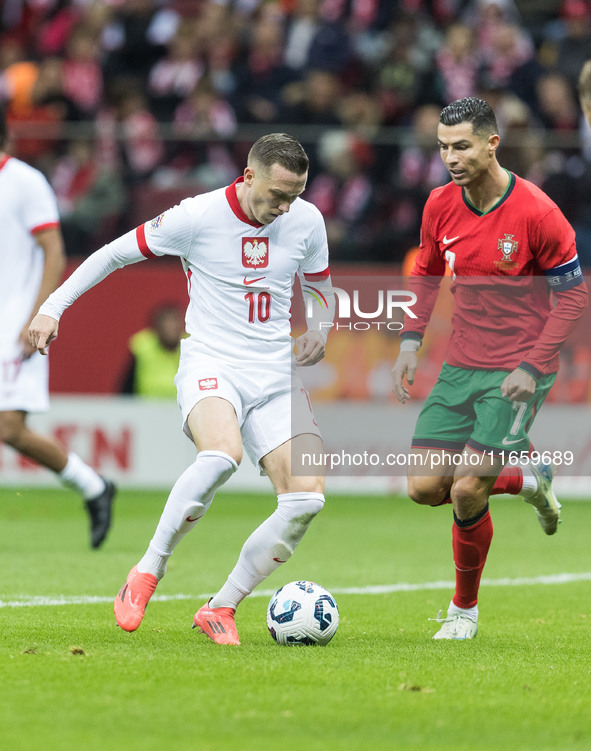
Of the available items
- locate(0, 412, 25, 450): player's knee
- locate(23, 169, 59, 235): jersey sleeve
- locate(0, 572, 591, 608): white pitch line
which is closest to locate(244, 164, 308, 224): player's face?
locate(0, 572, 591, 608): white pitch line

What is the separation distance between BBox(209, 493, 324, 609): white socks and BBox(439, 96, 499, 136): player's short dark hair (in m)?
1.71

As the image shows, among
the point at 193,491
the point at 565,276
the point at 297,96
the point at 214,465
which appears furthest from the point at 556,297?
the point at 297,96

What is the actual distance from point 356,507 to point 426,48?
5.75m

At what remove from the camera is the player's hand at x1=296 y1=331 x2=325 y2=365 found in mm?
5801

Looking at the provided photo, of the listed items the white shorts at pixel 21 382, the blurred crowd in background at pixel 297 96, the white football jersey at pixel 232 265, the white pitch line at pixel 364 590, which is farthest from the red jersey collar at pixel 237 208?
the blurred crowd in background at pixel 297 96

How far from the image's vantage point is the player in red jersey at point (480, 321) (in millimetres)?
5848

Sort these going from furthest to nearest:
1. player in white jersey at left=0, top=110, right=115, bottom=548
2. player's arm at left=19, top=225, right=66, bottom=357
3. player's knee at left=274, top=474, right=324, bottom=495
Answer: player in white jersey at left=0, top=110, right=115, bottom=548, player's arm at left=19, top=225, right=66, bottom=357, player's knee at left=274, top=474, right=324, bottom=495

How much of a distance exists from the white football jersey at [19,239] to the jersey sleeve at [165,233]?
285cm

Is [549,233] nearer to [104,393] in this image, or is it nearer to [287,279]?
[287,279]

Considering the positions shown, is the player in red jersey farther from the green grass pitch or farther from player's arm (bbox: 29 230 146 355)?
player's arm (bbox: 29 230 146 355)

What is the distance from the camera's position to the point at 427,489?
6.07 m

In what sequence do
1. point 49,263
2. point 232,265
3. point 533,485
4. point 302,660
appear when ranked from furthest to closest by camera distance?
point 49,263
point 533,485
point 232,265
point 302,660

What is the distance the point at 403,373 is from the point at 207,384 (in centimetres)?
95

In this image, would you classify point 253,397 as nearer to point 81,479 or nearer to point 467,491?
point 467,491
